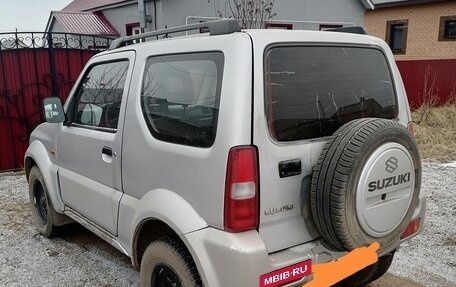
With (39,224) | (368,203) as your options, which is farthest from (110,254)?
(368,203)

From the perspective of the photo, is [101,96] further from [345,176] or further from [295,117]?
[345,176]

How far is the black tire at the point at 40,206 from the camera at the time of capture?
405 centimetres

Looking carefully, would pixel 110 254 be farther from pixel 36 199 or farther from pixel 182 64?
pixel 182 64

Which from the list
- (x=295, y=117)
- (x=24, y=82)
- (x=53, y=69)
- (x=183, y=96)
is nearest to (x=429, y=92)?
(x=53, y=69)

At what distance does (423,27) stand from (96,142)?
2009 centimetres

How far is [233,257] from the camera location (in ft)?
6.36

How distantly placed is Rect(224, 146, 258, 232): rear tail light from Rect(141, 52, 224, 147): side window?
0.64 ft

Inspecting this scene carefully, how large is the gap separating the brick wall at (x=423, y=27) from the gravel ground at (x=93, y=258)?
16492 mm

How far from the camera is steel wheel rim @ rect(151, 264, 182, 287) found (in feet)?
7.83

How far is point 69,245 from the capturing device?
411cm

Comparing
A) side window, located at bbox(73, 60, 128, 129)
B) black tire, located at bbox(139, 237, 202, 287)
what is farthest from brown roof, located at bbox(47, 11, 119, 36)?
black tire, located at bbox(139, 237, 202, 287)

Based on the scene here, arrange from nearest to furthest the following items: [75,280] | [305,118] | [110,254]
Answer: [305,118], [75,280], [110,254]

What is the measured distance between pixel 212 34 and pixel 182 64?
279 millimetres

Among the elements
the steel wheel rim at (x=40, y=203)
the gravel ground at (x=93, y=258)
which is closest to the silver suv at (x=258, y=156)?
the gravel ground at (x=93, y=258)
